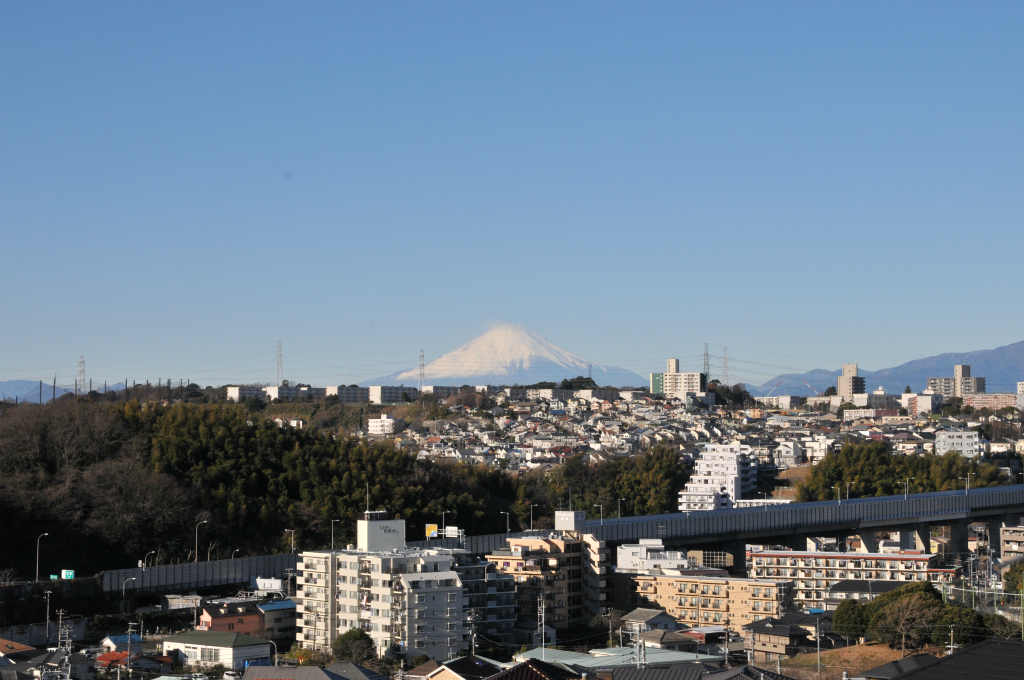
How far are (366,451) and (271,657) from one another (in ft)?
69.5

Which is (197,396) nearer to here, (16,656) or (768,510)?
(768,510)

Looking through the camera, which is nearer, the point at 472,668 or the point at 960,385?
the point at 472,668

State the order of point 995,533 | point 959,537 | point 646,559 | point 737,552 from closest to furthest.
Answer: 1. point 646,559
2. point 737,552
3. point 959,537
4. point 995,533

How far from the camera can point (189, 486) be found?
43.3m

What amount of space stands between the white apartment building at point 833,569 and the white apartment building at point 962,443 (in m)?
40.4

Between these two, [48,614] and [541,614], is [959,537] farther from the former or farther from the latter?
[48,614]

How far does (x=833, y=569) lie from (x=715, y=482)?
23751 mm

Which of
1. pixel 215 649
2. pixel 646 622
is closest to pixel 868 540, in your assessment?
pixel 646 622

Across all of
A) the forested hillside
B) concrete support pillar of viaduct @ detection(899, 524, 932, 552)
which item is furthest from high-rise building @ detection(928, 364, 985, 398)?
→ the forested hillside

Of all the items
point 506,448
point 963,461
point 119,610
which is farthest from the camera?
point 506,448

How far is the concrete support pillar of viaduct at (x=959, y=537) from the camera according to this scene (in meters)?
52.7

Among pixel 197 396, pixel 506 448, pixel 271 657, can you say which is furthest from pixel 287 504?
pixel 197 396

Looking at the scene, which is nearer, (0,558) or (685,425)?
(0,558)

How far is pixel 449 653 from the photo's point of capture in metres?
28.3
